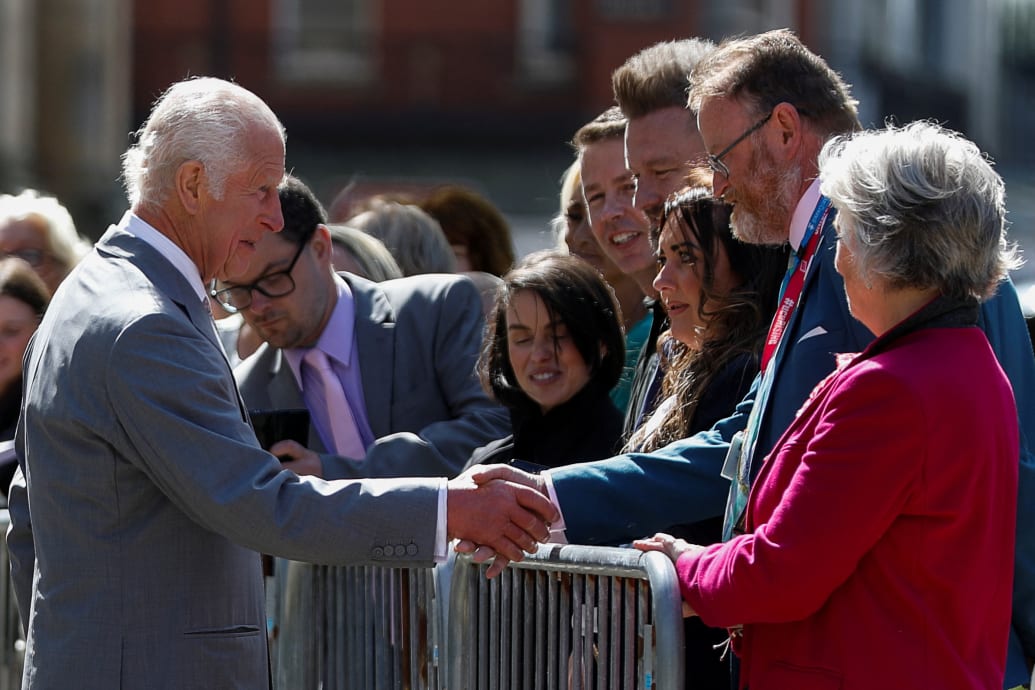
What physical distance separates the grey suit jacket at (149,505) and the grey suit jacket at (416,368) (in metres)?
1.43

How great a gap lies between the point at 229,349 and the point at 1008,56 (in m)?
27.7

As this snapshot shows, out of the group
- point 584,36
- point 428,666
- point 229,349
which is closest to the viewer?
point 428,666

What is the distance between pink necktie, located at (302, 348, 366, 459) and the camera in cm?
496

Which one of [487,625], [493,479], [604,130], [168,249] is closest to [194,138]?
[168,249]

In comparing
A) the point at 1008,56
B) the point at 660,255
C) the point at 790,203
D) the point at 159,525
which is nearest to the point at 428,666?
the point at 159,525

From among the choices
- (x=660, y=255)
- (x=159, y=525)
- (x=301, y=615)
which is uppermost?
(x=660, y=255)

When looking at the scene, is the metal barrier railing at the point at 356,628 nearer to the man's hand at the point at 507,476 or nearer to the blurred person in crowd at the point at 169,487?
the man's hand at the point at 507,476

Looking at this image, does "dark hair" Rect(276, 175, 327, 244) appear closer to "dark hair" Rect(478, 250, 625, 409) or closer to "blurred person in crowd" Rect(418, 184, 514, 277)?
"dark hair" Rect(478, 250, 625, 409)

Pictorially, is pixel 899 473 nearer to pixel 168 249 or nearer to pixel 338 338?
pixel 168 249

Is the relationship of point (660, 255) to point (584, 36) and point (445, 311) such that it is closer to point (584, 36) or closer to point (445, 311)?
point (445, 311)

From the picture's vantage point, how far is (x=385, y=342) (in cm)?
498

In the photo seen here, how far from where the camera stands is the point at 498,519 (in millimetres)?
3615

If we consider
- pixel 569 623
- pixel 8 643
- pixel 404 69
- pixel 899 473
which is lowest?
pixel 8 643

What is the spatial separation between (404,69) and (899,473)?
1050 inches
